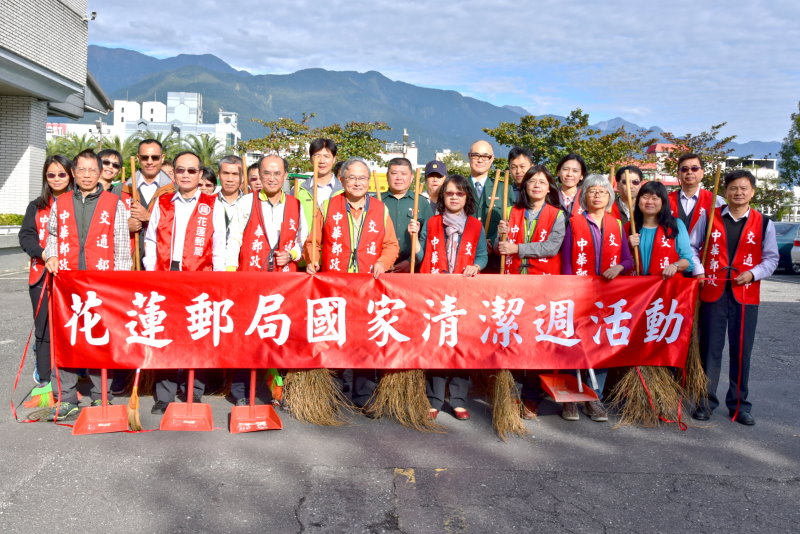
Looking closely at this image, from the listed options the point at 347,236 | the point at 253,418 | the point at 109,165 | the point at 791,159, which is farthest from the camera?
the point at 791,159

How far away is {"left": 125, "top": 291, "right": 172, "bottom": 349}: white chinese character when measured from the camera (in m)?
4.13

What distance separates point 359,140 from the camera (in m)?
33.6

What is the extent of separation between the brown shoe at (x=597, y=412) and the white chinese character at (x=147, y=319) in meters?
3.02

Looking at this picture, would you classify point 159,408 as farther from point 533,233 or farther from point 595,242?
point 595,242

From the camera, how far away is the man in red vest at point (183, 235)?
14.3 ft

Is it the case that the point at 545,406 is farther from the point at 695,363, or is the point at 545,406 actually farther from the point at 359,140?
the point at 359,140

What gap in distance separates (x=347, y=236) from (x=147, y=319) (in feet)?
4.72

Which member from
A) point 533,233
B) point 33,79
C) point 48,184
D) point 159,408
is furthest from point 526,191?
Answer: point 33,79

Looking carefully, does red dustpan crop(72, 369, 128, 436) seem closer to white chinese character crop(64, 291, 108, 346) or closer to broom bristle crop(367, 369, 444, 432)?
white chinese character crop(64, 291, 108, 346)

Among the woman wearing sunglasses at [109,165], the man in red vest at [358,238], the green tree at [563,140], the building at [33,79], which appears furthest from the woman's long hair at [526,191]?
the green tree at [563,140]

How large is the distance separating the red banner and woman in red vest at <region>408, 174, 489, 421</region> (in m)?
0.20

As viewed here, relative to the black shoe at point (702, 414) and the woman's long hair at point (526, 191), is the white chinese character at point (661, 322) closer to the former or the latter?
the black shoe at point (702, 414)


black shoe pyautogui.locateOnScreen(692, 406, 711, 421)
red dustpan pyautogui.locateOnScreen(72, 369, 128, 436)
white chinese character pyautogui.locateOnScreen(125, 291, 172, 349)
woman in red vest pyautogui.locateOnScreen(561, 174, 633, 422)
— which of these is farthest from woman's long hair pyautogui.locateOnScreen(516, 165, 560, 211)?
red dustpan pyautogui.locateOnScreen(72, 369, 128, 436)

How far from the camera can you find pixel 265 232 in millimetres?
4496
